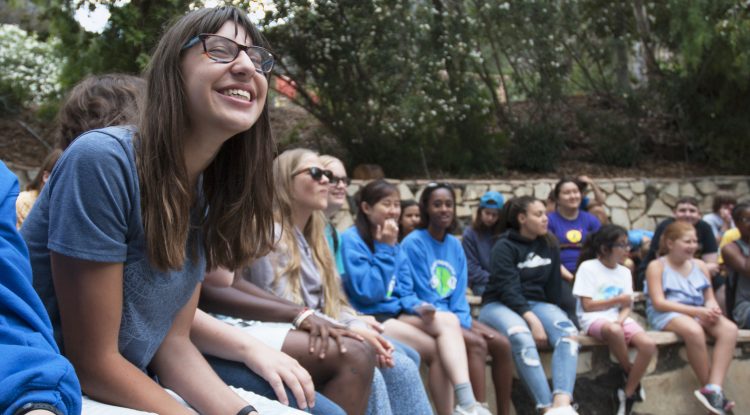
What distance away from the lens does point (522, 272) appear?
5273 mm

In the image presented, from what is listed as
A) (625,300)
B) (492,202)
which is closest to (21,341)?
(625,300)

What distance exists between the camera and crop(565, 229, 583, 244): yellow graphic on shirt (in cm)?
688

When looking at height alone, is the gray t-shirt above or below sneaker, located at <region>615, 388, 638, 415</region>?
above

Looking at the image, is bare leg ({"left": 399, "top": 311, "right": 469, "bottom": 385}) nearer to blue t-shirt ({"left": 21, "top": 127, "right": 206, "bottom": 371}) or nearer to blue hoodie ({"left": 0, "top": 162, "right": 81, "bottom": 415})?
blue t-shirt ({"left": 21, "top": 127, "right": 206, "bottom": 371})

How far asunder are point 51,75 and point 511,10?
5751mm

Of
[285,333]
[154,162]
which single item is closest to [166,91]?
[154,162]

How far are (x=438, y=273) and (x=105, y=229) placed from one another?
3.20 m

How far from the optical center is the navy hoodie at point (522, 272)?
16.9 ft

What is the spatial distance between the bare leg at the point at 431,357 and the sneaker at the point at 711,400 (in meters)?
1.83

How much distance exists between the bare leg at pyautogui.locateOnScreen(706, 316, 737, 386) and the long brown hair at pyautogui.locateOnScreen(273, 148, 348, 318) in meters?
2.74

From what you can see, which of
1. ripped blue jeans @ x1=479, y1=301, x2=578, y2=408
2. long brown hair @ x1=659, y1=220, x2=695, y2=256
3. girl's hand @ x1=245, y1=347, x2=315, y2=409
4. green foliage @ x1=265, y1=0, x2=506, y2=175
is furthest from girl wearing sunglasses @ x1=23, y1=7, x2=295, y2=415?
green foliage @ x1=265, y1=0, x2=506, y2=175

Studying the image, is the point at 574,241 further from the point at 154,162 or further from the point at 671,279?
the point at 154,162

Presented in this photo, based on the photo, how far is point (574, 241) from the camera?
688 cm

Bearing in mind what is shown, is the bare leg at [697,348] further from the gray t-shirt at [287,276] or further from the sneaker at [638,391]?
the gray t-shirt at [287,276]
